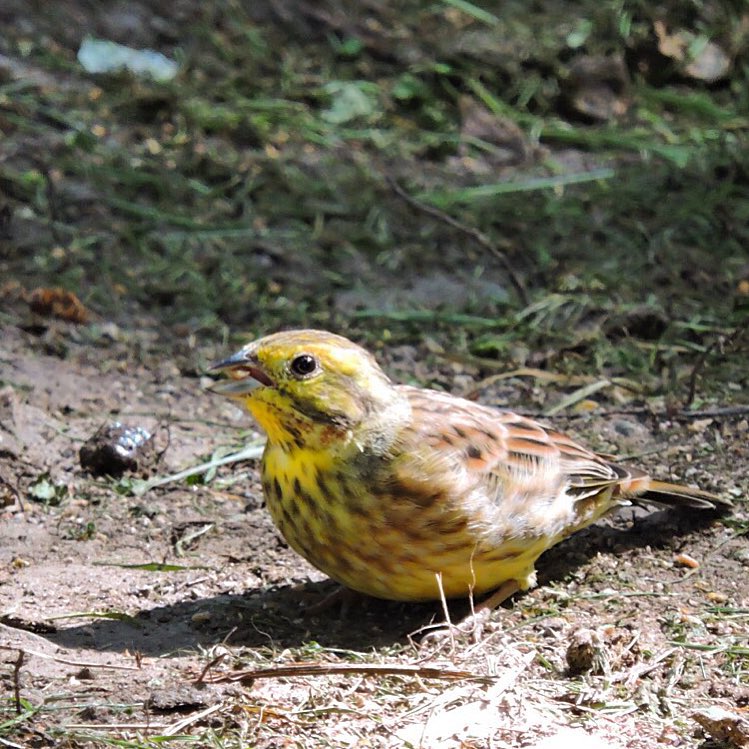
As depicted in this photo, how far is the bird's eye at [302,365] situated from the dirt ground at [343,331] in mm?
749

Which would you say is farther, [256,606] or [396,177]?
[396,177]

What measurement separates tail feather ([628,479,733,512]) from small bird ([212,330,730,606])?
404 mm

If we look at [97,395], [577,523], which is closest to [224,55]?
[97,395]

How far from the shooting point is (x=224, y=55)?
8414 millimetres

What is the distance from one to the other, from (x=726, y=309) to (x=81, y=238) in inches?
120

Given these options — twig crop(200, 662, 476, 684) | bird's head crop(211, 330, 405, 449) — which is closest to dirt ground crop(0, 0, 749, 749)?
twig crop(200, 662, 476, 684)

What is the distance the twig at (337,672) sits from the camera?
11.6ft

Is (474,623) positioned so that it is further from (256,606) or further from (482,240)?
(482,240)

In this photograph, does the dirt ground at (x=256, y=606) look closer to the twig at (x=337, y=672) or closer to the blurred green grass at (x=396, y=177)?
the twig at (x=337, y=672)

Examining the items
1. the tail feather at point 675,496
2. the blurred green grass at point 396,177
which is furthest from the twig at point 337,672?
the blurred green grass at point 396,177

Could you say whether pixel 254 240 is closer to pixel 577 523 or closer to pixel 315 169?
pixel 315 169

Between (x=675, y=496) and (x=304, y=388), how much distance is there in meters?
1.33

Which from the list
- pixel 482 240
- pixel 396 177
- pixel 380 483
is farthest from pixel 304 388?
pixel 396 177

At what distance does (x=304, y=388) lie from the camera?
413cm
